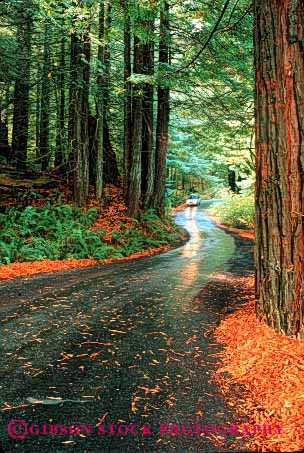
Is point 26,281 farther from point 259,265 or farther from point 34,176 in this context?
point 34,176

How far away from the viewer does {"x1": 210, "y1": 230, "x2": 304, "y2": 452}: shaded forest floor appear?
2.32 m

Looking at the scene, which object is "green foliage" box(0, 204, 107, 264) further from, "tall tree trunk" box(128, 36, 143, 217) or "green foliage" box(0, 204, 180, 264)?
"tall tree trunk" box(128, 36, 143, 217)

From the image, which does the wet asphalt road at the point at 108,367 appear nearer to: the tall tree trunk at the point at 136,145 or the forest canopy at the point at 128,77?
the forest canopy at the point at 128,77

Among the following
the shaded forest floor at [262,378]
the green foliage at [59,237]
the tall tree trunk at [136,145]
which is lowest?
the shaded forest floor at [262,378]

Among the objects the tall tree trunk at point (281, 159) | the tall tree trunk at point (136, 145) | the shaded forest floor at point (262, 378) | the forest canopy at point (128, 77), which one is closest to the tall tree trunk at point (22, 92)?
the forest canopy at point (128, 77)

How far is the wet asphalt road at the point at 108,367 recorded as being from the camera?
227cm

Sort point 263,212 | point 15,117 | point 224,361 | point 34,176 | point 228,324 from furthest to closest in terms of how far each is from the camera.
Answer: point 15,117, point 34,176, point 228,324, point 263,212, point 224,361

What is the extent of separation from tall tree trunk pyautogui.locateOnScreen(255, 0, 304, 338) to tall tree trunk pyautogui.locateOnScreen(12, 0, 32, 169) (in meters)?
11.3

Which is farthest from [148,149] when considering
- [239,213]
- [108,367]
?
[108,367]

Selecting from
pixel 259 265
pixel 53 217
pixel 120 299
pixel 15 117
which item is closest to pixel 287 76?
pixel 259 265

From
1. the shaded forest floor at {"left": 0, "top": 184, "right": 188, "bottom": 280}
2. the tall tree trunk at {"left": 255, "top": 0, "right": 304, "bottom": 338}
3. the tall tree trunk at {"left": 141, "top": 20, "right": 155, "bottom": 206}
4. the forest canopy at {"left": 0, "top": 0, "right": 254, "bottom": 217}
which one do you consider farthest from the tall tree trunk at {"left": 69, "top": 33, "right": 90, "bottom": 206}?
the tall tree trunk at {"left": 255, "top": 0, "right": 304, "bottom": 338}

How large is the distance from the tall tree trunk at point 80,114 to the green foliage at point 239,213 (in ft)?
36.3

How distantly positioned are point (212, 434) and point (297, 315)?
1.56 meters

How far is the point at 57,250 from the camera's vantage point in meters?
9.34
